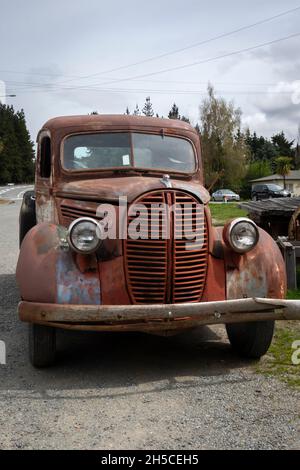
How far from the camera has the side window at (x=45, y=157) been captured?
614 centimetres

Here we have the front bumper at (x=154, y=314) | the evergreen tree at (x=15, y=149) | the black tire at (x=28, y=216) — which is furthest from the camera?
the evergreen tree at (x=15, y=149)

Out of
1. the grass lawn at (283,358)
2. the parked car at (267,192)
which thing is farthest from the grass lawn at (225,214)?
the parked car at (267,192)

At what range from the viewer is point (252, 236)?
16.1 feet

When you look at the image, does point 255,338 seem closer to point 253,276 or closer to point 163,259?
point 253,276

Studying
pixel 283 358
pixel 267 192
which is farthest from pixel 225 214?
pixel 267 192

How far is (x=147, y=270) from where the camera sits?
4617 mm

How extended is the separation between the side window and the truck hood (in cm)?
53

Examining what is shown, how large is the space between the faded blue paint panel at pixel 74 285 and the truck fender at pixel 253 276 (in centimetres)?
113

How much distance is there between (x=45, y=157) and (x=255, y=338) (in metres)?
2.95

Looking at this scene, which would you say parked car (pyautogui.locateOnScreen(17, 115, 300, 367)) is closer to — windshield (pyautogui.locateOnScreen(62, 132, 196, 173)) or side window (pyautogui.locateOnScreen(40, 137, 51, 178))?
windshield (pyautogui.locateOnScreen(62, 132, 196, 173))

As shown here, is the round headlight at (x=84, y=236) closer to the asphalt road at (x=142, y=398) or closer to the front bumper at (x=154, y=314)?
the front bumper at (x=154, y=314)

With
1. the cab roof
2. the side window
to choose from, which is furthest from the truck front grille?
the side window

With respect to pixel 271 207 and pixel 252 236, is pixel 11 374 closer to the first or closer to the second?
pixel 252 236
